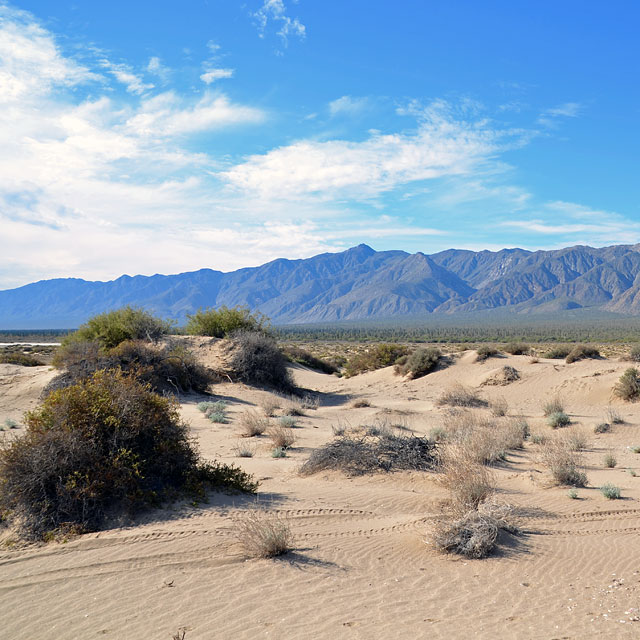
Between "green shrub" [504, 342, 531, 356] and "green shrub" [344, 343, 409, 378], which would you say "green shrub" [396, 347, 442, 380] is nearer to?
"green shrub" [344, 343, 409, 378]

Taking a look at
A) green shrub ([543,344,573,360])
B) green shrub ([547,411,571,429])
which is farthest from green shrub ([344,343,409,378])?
green shrub ([547,411,571,429])

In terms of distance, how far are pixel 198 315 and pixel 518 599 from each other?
27.3 metres

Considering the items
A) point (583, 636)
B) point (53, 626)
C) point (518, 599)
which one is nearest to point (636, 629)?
point (583, 636)

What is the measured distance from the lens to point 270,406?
1836cm

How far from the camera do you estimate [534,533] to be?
7016 millimetres

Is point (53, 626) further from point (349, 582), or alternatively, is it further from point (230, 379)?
point (230, 379)

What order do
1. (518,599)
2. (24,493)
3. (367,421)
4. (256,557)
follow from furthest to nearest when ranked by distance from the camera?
(367,421) → (24,493) → (256,557) → (518,599)

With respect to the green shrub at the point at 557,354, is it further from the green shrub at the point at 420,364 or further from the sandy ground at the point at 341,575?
the sandy ground at the point at 341,575

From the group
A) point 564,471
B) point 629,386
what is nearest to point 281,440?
point 564,471

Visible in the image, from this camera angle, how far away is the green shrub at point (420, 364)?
29.0m

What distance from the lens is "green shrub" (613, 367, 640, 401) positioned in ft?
65.7

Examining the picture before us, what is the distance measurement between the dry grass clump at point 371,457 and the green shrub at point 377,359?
22.4m

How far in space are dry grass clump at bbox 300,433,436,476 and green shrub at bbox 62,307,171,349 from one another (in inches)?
695

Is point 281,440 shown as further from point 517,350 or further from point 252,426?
point 517,350
